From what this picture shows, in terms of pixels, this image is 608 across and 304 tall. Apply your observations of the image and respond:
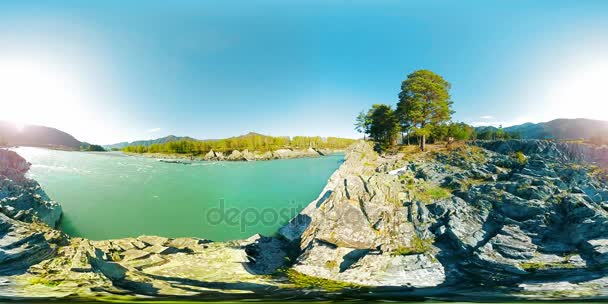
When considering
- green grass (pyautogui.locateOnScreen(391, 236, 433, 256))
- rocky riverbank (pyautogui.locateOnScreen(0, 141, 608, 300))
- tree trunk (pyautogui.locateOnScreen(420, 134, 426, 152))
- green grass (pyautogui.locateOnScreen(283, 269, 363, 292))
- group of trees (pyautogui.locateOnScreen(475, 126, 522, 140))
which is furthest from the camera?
tree trunk (pyautogui.locateOnScreen(420, 134, 426, 152))

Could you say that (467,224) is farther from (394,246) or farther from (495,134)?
(495,134)

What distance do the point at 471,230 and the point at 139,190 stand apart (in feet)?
14.6

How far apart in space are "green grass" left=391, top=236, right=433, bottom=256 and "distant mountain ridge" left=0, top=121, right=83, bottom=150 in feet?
13.3

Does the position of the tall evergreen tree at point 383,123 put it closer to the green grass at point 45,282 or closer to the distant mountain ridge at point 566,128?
the distant mountain ridge at point 566,128

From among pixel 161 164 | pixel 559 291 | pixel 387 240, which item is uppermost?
pixel 161 164

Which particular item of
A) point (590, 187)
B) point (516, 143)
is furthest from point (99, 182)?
point (590, 187)

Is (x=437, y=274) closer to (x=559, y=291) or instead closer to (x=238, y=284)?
(x=559, y=291)

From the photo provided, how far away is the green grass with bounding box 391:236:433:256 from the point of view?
2719 millimetres

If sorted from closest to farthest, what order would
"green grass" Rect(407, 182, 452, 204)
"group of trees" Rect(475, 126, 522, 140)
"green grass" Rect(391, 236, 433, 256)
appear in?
"green grass" Rect(391, 236, 433, 256) < "green grass" Rect(407, 182, 452, 204) < "group of trees" Rect(475, 126, 522, 140)

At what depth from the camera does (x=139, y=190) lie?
12.0 feet

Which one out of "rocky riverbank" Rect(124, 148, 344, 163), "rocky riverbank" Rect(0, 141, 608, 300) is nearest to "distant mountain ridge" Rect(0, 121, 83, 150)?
"rocky riverbank" Rect(0, 141, 608, 300)

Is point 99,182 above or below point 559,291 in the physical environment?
above

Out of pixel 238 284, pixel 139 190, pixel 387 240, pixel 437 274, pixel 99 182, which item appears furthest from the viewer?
pixel 139 190

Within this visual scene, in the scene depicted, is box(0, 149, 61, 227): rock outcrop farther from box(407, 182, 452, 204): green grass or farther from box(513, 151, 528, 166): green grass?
box(513, 151, 528, 166): green grass
